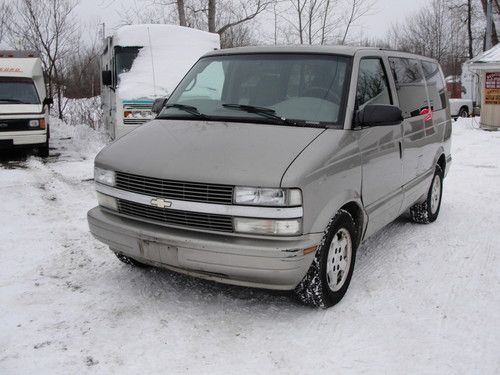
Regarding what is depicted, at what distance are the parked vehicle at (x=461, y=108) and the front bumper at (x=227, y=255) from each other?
26800mm

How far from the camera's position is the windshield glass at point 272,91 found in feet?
13.5

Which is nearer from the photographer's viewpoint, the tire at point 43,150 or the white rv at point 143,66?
the white rv at point 143,66

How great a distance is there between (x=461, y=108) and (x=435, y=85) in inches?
958

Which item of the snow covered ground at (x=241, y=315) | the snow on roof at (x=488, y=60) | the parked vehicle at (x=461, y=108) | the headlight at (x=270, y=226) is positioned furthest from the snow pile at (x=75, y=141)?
the parked vehicle at (x=461, y=108)

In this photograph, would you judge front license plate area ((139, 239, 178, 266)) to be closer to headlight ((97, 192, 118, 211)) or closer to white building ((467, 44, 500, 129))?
headlight ((97, 192, 118, 211))

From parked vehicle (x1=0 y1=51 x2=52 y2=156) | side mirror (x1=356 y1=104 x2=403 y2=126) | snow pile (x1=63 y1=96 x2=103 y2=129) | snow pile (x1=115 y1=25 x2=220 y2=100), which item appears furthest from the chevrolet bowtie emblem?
snow pile (x1=63 y1=96 x2=103 y2=129)

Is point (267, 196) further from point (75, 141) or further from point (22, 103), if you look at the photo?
point (75, 141)

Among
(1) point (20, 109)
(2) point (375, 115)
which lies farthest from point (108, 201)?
(1) point (20, 109)

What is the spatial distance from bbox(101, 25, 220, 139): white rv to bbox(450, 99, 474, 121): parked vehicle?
19921 millimetres

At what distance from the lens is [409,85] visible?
538 centimetres

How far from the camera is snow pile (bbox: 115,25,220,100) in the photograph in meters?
11.4

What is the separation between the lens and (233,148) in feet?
12.1

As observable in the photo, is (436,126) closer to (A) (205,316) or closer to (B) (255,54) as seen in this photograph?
(B) (255,54)

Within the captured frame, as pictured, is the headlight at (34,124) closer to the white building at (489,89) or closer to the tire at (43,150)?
the tire at (43,150)
